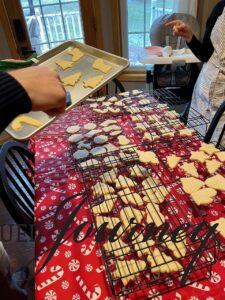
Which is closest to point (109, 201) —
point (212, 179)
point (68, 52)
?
point (212, 179)

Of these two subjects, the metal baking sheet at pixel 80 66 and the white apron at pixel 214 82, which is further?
the white apron at pixel 214 82

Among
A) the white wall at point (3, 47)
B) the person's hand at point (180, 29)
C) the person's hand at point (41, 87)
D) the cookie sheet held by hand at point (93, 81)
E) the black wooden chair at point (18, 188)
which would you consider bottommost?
the black wooden chair at point (18, 188)

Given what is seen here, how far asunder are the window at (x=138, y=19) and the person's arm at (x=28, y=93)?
205 cm

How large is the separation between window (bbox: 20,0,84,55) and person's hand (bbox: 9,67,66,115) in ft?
6.54

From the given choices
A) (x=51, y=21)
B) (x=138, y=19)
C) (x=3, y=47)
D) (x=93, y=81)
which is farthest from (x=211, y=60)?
(x=3, y=47)

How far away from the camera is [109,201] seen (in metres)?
0.86

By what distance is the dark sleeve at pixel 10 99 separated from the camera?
22.6 inches

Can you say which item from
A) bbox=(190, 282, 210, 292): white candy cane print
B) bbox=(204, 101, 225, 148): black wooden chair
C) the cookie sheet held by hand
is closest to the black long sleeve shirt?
bbox=(204, 101, 225, 148): black wooden chair

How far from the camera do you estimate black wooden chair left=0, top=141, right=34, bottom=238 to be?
927 mm

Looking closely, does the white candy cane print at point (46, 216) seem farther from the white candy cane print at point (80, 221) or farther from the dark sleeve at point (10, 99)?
the dark sleeve at point (10, 99)

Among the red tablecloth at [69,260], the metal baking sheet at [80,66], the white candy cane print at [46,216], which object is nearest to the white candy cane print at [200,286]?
the red tablecloth at [69,260]

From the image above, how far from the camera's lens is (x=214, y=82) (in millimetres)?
1580

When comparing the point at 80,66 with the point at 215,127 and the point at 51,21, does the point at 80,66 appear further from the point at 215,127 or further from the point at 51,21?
the point at 51,21

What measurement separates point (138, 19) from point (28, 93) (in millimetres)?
2235
